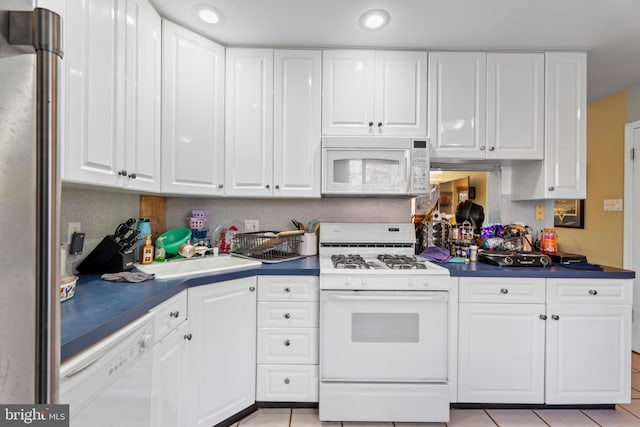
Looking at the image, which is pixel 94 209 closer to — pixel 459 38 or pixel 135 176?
pixel 135 176

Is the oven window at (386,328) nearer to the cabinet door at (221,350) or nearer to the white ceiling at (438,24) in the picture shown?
the cabinet door at (221,350)

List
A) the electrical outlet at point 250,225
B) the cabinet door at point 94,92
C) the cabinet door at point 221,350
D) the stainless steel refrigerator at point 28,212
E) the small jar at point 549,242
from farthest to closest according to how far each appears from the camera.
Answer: the electrical outlet at point 250,225 → the small jar at point 549,242 → the cabinet door at point 221,350 → the cabinet door at point 94,92 → the stainless steel refrigerator at point 28,212

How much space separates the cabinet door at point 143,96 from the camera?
58.0 inches

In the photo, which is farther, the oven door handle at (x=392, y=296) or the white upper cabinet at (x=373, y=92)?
the white upper cabinet at (x=373, y=92)

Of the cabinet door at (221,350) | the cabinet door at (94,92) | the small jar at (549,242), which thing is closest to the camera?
the cabinet door at (94,92)

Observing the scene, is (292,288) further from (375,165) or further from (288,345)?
(375,165)

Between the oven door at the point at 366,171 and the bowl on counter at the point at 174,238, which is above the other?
the oven door at the point at 366,171

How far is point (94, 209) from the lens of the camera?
63.3 inches

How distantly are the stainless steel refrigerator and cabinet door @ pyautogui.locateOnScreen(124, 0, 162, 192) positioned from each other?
1237 millimetres

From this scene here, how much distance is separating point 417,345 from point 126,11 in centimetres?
230

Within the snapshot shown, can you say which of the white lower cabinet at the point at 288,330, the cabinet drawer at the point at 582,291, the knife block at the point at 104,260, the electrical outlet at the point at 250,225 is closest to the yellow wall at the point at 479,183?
the cabinet drawer at the point at 582,291

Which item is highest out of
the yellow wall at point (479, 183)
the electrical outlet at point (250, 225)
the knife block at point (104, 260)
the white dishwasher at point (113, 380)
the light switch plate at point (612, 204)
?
the yellow wall at point (479, 183)

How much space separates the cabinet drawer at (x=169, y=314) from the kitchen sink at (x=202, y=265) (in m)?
0.20

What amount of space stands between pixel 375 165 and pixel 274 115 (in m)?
0.79
